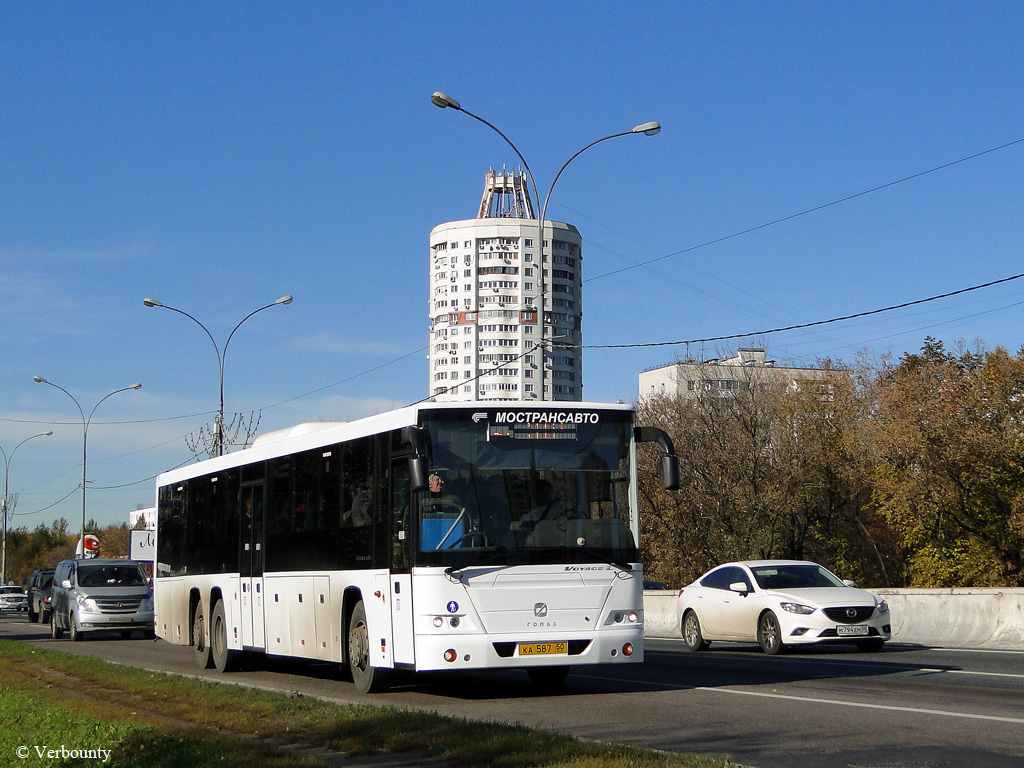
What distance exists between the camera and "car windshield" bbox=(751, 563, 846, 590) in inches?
826

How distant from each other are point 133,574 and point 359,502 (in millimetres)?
21453

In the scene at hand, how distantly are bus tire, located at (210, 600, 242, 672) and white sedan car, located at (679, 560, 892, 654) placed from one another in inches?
315

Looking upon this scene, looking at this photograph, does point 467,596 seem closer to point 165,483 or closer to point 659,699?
point 659,699

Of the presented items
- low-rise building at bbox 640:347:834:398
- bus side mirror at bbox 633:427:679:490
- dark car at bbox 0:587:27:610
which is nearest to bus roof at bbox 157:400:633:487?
bus side mirror at bbox 633:427:679:490

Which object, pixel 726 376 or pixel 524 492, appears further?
pixel 726 376

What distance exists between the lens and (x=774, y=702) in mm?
12656

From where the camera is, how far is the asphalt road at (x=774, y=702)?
9.35 meters

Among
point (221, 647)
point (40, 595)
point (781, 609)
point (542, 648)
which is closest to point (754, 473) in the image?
point (40, 595)

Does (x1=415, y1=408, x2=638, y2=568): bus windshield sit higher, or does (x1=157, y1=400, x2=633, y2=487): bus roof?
(x1=157, y1=400, x2=633, y2=487): bus roof

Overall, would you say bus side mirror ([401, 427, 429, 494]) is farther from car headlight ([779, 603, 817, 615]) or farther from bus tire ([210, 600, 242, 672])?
car headlight ([779, 603, 817, 615])

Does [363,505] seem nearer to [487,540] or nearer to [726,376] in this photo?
[487,540]

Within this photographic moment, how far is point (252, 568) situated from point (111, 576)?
17.3m

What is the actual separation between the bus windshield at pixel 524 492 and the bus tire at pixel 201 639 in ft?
26.8

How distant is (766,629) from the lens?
20.7 meters
